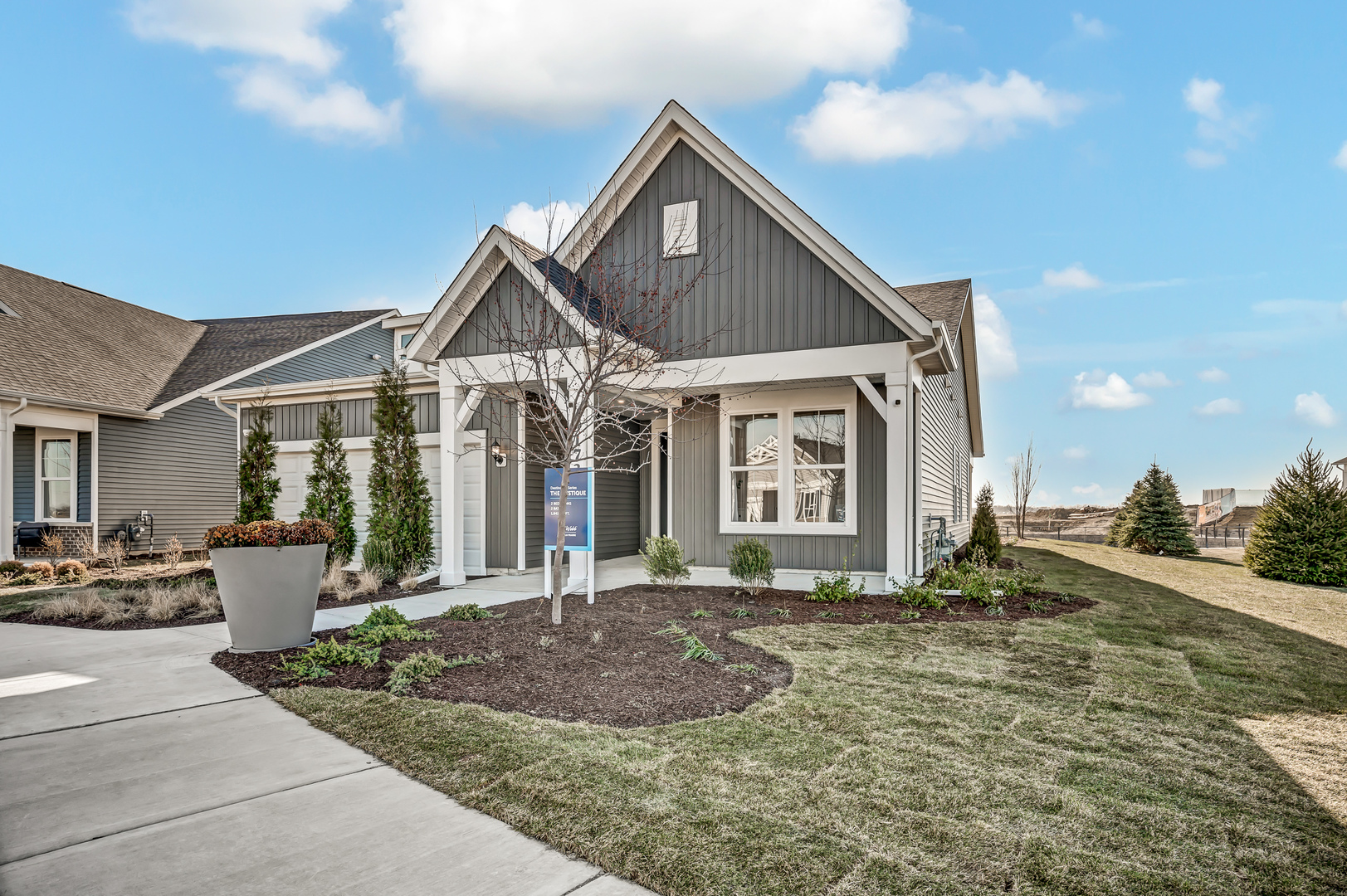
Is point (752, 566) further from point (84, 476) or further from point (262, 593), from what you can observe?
point (84, 476)

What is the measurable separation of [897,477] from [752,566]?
2182 mm

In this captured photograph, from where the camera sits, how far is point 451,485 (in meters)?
10.2

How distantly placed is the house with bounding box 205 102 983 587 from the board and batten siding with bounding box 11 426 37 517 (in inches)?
308

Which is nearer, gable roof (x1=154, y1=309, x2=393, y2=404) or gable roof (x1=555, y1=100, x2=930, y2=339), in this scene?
gable roof (x1=555, y1=100, x2=930, y2=339)

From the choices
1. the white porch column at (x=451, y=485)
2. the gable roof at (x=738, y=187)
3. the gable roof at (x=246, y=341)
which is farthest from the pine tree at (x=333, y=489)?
the gable roof at (x=246, y=341)

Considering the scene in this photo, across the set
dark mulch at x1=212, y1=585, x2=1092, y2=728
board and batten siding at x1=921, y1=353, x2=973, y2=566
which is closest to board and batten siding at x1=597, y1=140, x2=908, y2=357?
board and batten siding at x1=921, y1=353, x2=973, y2=566

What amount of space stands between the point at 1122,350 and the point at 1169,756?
18064 mm

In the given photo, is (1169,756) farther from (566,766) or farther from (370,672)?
(370,672)

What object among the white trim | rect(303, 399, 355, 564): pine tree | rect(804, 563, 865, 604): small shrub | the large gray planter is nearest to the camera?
the large gray planter

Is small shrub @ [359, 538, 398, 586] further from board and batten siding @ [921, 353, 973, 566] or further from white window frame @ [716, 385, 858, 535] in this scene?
board and batten siding @ [921, 353, 973, 566]

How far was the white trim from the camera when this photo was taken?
662 inches

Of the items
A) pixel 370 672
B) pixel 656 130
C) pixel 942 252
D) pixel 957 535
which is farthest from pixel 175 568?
pixel 942 252

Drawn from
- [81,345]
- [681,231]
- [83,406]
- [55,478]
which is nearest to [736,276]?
[681,231]

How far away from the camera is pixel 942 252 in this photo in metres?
19.1
